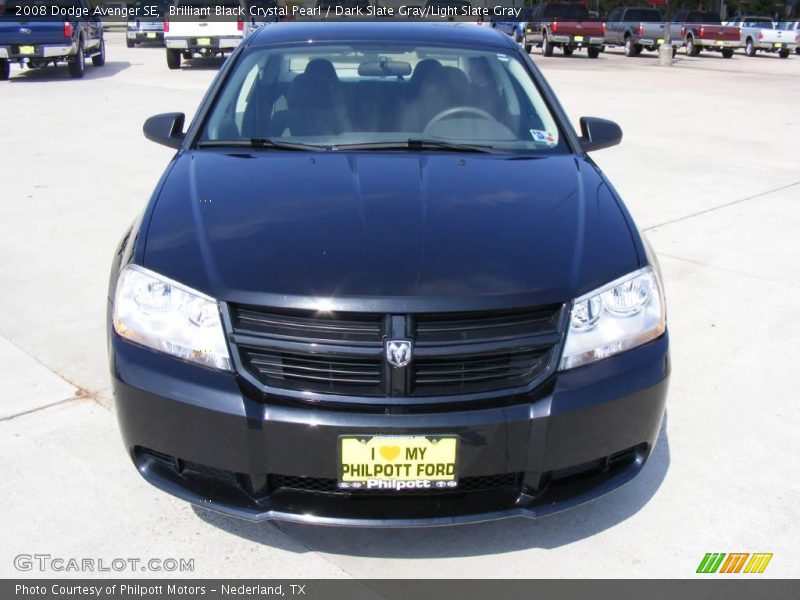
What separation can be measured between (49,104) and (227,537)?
1243 centimetres

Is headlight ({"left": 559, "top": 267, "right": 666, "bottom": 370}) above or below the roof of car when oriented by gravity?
below

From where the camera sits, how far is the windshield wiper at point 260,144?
12.1ft

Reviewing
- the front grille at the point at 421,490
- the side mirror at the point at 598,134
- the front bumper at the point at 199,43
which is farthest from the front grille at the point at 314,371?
the front bumper at the point at 199,43

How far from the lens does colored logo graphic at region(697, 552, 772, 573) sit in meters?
2.75

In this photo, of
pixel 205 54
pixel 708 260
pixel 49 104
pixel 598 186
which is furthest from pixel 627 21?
pixel 598 186

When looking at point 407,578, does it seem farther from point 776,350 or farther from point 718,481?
point 776,350

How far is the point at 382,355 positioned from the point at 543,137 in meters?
1.84

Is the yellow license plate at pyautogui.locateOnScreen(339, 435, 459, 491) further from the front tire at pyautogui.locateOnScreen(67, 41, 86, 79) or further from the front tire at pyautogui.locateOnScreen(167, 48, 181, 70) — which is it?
the front tire at pyautogui.locateOnScreen(167, 48, 181, 70)

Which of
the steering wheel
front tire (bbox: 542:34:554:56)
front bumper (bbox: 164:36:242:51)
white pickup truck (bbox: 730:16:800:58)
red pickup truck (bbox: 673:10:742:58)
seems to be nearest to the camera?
the steering wheel

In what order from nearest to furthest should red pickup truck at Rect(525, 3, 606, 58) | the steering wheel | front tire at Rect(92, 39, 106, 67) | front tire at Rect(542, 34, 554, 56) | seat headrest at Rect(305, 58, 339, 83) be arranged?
the steering wheel < seat headrest at Rect(305, 58, 339, 83) < front tire at Rect(92, 39, 106, 67) < red pickup truck at Rect(525, 3, 606, 58) < front tire at Rect(542, 34, 554, 56)

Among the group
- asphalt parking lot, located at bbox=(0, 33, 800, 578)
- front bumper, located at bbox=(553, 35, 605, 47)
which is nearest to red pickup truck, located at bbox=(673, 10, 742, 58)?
front bumper, located at bbox=(553, 35, 605, 47)

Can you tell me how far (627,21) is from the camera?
30672 mm

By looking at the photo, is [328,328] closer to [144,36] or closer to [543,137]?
[543,137]

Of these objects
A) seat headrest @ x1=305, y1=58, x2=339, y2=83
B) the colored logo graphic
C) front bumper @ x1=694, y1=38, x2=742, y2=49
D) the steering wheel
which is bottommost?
the colored logo graphic
